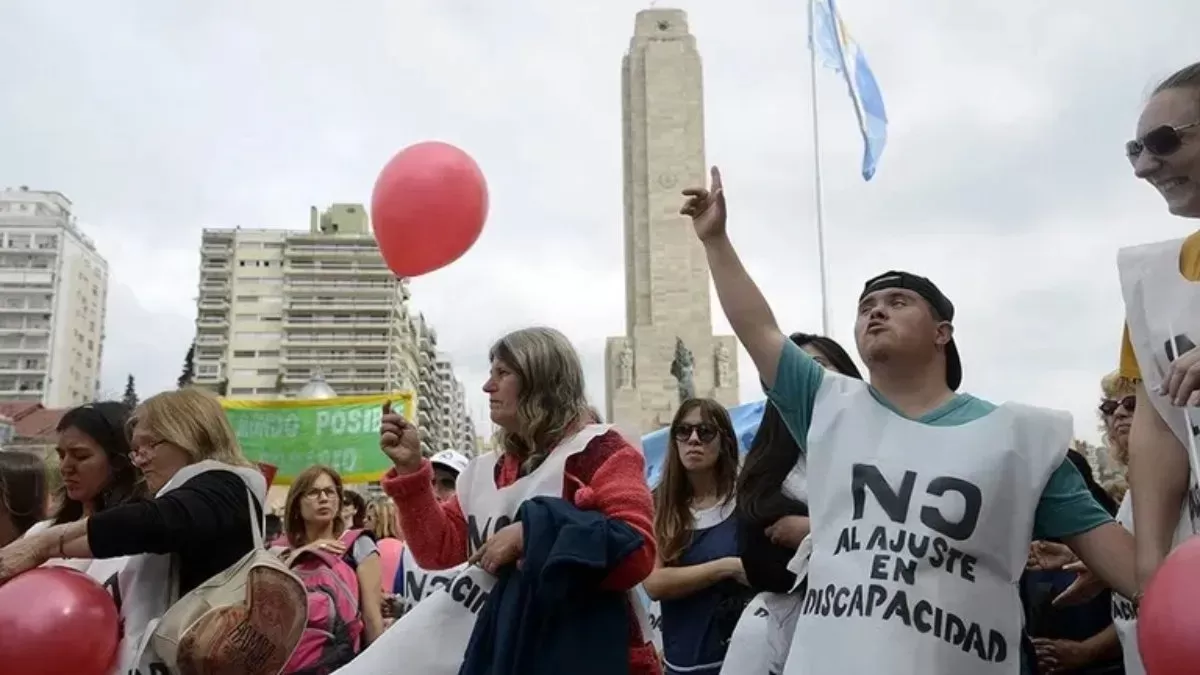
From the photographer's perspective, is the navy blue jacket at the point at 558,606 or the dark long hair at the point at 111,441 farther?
the dark long hair at the point at 111,441

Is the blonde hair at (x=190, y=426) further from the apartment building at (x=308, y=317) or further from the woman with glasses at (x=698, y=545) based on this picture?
the apartment building at (x=308, y=317)

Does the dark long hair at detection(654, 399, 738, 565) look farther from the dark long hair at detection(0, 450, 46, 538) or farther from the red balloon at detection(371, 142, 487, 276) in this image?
the dark long hair at detection(0, 450, 46, 538)

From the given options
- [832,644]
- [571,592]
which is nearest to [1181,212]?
[832,644]

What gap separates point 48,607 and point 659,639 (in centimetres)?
231

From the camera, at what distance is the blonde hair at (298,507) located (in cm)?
511

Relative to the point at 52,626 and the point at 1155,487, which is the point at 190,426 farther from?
the point at 1155,487

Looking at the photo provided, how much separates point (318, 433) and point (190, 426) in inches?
308

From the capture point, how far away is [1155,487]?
1.99 metres

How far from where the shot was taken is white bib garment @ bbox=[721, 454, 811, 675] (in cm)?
294

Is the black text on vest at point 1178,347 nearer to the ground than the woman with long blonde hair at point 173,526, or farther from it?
farther from it

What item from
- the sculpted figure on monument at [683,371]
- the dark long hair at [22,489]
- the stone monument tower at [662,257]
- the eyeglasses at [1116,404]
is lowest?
the dark long hair at [22,489]

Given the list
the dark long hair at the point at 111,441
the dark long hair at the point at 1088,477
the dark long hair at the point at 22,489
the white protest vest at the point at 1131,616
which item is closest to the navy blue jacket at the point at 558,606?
the white protest vest at the point at 1131,616

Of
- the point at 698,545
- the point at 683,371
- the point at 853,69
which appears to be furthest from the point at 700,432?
the point at 683,371

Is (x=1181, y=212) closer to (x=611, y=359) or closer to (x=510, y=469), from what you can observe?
(x=510, y=469)
